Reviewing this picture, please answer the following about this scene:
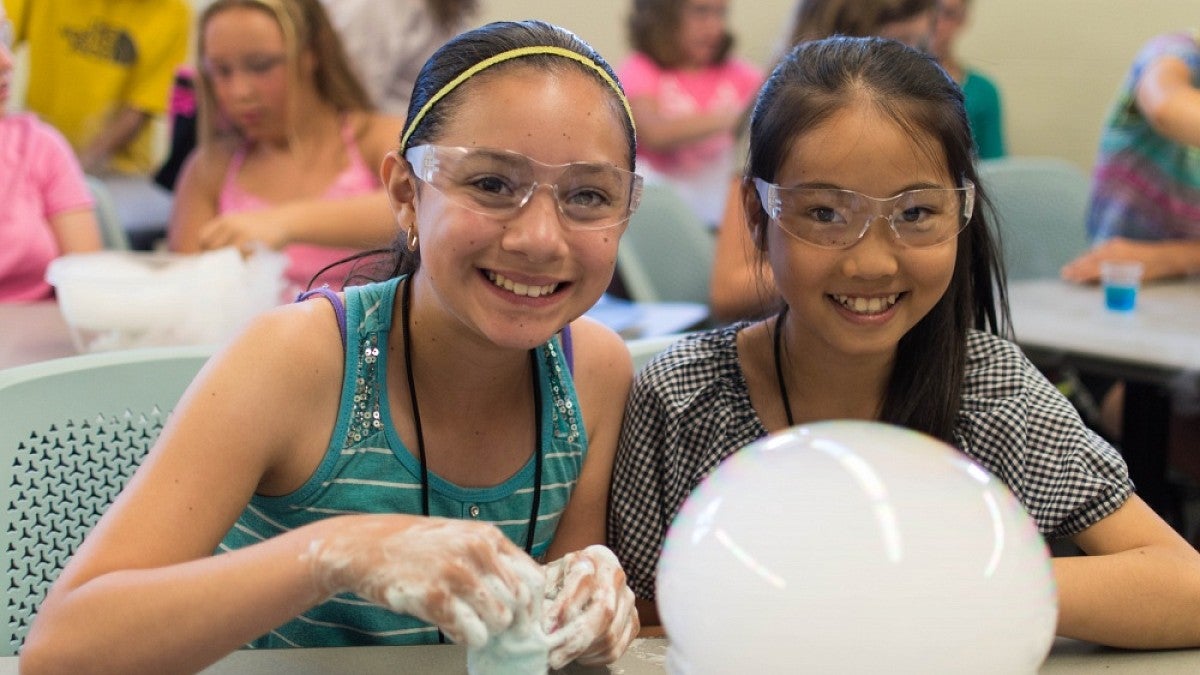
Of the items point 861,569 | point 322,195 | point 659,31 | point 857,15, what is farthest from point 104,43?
point 861,569

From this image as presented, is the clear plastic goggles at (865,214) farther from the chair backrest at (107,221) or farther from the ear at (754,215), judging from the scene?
the chair backrest at (107,221)

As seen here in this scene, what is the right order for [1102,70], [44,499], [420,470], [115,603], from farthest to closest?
[1102,70], [44,499], [420,470], [115,603]

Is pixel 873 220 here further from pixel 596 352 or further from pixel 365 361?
pixel 365 361

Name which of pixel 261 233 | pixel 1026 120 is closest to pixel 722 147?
pixel 1026 120

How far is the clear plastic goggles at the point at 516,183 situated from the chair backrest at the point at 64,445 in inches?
19.6

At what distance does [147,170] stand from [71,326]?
7.65 feet

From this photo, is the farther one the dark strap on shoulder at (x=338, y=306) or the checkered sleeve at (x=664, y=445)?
the checkered sleeve at (x=664, y=445)

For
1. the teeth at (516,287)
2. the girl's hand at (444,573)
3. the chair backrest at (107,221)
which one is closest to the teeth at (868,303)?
the teeth at (516,287)

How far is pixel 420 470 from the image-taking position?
1.27m

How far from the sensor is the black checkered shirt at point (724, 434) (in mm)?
1327

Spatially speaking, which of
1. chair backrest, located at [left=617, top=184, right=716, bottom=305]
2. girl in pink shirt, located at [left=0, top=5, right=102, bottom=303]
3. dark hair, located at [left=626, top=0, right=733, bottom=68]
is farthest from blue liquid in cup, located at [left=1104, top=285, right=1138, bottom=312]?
dark hair, located at [left=626, top=0, right=733, bottom=68]

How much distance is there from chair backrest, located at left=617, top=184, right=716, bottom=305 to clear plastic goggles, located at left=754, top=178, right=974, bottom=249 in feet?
5.20

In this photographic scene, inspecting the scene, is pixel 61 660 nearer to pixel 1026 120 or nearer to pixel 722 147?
pixel 722 147

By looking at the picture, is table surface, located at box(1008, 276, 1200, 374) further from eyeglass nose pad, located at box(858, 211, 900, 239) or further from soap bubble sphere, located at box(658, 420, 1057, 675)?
soap bubble sphere, located at box(658, 420, 1057, 675)
